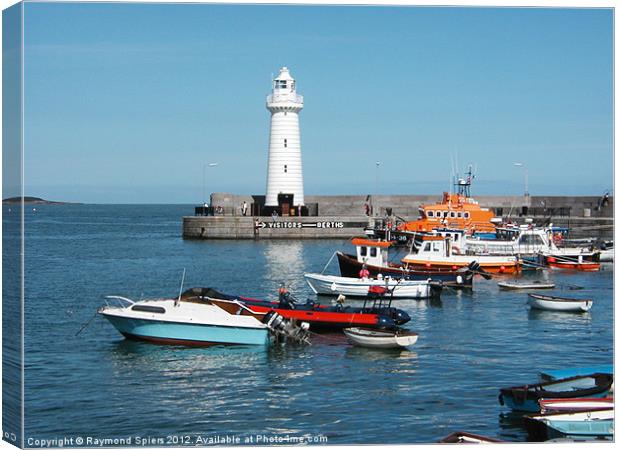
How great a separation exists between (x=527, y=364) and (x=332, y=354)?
4.30m

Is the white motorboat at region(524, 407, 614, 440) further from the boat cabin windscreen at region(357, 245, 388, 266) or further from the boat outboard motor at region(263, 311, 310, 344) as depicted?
the boat cabin windscreen at region(357, 245, 388, 266)

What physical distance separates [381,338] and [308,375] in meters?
2.95

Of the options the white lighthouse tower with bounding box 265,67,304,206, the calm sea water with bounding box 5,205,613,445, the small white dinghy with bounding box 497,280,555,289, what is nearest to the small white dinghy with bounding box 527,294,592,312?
the calm sea water with bounding box 5,205,613,445

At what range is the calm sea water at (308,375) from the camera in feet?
47.2

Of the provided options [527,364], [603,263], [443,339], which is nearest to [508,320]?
[443,339]

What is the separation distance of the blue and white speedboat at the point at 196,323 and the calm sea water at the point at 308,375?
332mm

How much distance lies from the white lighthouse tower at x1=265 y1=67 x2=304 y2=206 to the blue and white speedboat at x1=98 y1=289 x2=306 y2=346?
38164mm

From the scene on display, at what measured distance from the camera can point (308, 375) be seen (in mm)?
18016

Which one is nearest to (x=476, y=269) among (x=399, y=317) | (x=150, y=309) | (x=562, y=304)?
(x=562, y=304)

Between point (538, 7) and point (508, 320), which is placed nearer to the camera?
point (538, 7)

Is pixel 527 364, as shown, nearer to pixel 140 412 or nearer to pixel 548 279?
pixel 140 412

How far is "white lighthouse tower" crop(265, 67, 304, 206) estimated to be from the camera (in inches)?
2302

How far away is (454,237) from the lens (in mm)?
41281

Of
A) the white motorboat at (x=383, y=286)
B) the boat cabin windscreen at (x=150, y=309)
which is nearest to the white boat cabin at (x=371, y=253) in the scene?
the white motorboat at (x=383, y=286)
